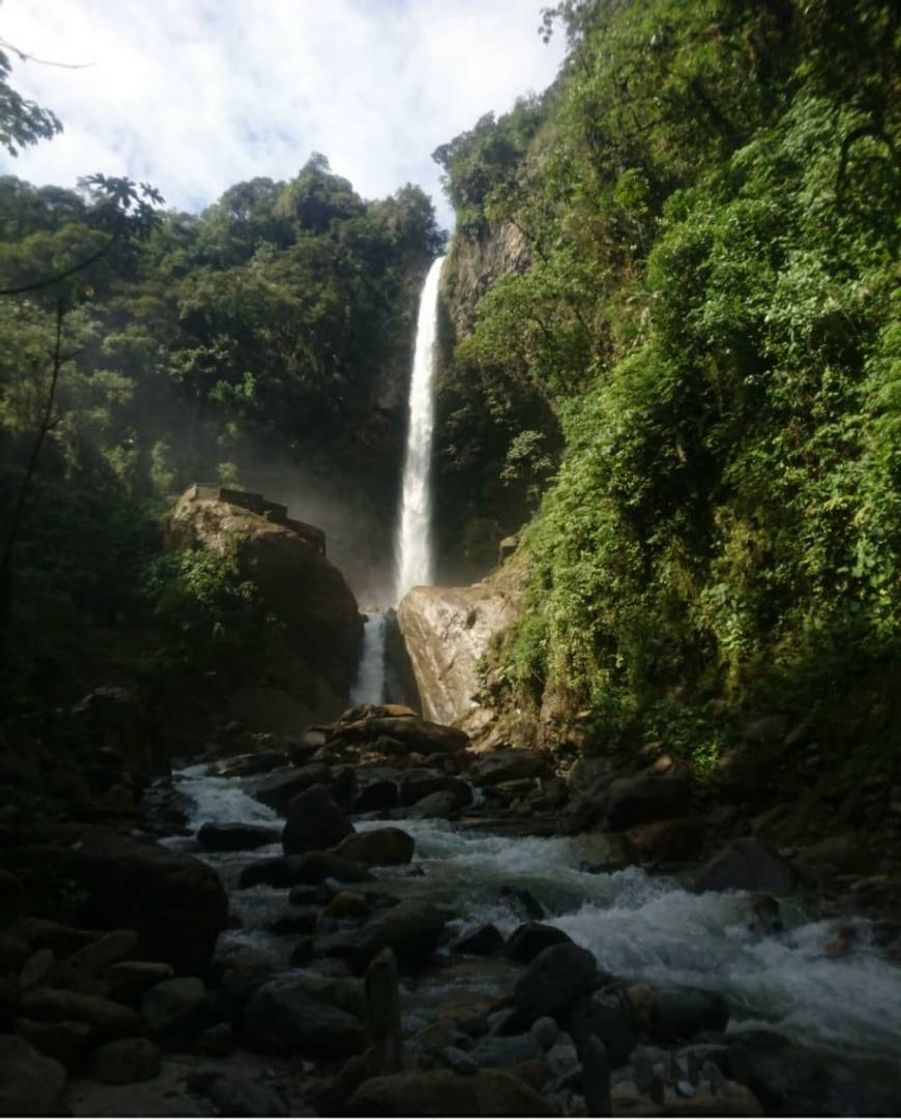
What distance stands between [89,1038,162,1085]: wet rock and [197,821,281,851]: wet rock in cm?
519

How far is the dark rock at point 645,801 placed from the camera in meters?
8.78

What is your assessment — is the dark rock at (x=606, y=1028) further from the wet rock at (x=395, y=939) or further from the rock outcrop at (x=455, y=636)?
the rock outcrop at (x=455, y=636)

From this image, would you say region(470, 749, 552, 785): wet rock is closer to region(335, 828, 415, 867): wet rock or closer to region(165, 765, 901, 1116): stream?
region(165, 765, 901, 1116): stream

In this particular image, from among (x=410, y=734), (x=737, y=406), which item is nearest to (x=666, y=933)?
(x=737, y=406)

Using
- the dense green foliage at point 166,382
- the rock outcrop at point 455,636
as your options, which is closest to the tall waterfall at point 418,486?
the dense green foliage at point 166,382

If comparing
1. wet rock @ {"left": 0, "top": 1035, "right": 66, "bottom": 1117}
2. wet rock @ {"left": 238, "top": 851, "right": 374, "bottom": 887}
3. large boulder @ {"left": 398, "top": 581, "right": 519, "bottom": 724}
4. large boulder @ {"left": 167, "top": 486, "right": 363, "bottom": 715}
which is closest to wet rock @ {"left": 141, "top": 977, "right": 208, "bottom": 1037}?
wet rock @ {"left": 0, "top": 1035, "right": 66, "bottom": 1117}

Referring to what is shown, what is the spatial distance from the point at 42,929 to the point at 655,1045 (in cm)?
369

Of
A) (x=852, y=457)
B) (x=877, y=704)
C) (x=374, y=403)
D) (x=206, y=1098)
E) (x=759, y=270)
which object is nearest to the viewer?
(x=206, y=1098)

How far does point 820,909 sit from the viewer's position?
20.7 feet

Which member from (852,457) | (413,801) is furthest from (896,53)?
(413,801)

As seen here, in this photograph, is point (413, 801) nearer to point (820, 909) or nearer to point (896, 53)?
point (820, 909)

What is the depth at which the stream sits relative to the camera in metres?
4.87

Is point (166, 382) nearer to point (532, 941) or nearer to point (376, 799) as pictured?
point (376, 799)

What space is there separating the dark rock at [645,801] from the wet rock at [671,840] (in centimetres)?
35
